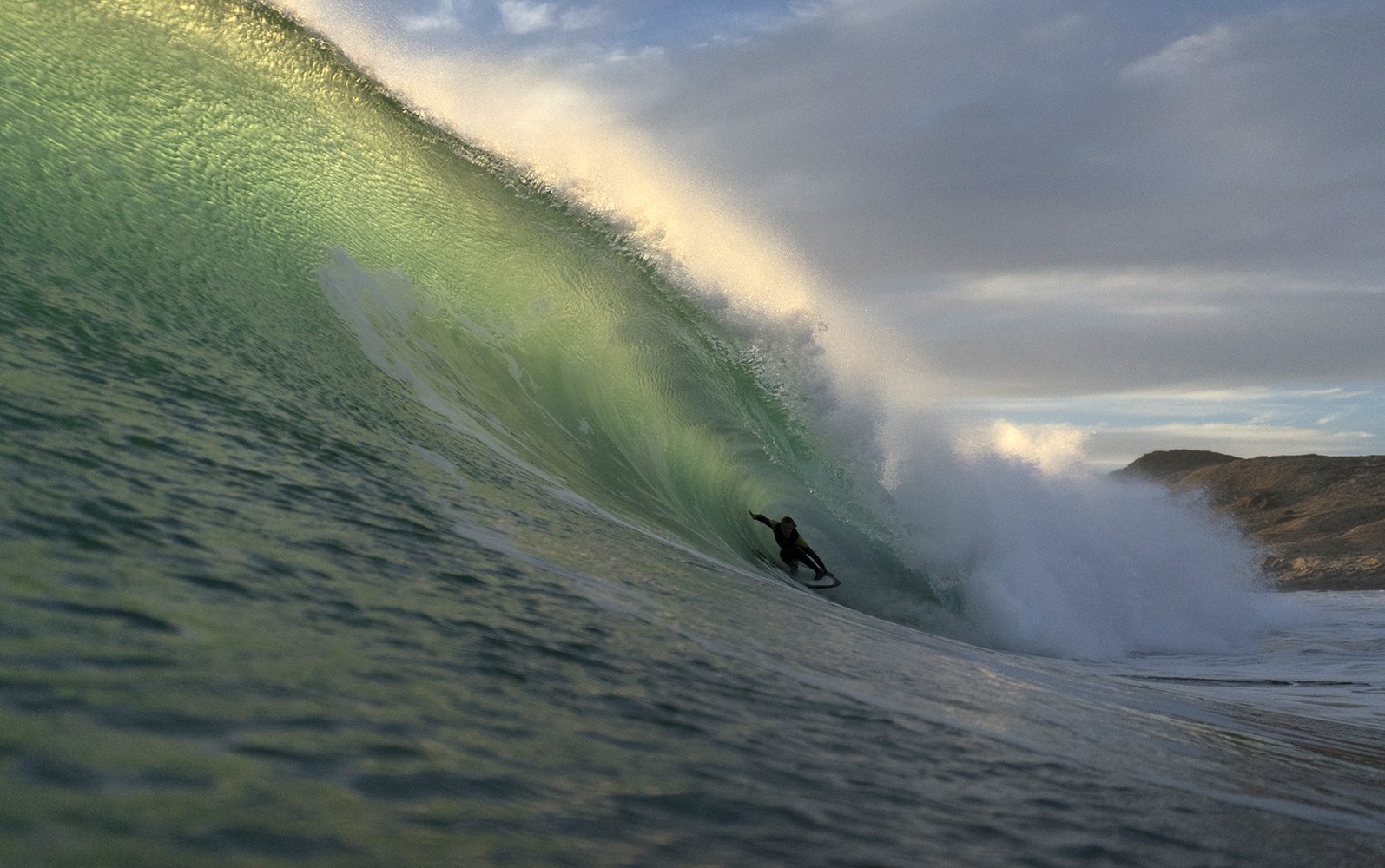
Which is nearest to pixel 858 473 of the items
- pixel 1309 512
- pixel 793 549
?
pixel 793 549

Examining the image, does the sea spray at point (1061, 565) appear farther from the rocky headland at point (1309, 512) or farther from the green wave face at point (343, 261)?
the rocky headland at point (1309, 512)

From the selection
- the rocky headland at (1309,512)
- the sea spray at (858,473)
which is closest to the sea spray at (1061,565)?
the sea spray at (858,473)

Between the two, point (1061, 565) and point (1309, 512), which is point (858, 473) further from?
Answer: point (1309, 512)

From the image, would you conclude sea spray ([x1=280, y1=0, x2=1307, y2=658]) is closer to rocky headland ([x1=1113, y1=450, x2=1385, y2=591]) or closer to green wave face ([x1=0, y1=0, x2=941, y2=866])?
green wave face ([x1=0, y1=0, x2=941, y2=866])

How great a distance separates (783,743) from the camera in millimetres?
1683

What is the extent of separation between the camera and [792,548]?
22.9 ft

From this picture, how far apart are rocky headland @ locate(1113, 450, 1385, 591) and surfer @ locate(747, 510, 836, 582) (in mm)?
13622

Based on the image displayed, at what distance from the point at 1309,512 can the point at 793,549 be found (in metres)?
29.7

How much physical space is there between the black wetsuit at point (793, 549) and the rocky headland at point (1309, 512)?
13.6 m

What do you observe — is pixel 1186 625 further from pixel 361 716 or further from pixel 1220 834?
pixel 361 716

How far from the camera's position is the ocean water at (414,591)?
1155 mm

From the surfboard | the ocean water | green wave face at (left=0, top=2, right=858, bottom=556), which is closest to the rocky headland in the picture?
the surfboard

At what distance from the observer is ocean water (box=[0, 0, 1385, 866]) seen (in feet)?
3.79

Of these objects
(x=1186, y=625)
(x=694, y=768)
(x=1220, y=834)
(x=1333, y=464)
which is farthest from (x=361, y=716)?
(x=1333, y=464)
